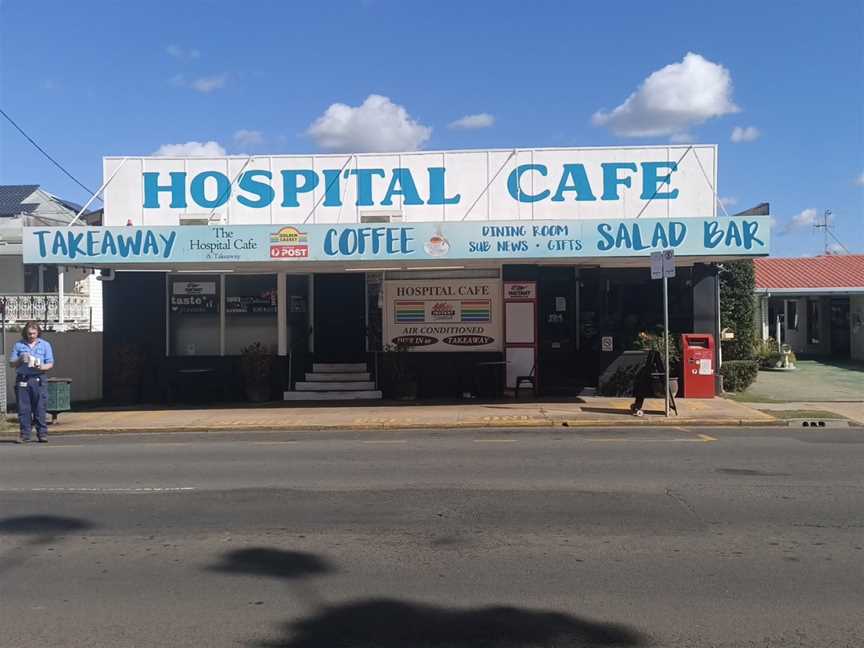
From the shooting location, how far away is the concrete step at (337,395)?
734 inches

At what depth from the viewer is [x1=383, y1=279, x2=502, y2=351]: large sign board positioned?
19.0m

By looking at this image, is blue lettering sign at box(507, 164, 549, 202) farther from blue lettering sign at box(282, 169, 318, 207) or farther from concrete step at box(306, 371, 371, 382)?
concrete step at box(306, 371, 371, 382)

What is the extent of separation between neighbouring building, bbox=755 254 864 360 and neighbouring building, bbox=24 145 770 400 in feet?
36.9

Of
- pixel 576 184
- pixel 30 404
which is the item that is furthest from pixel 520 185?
pixel 30 404

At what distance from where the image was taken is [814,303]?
3139cm

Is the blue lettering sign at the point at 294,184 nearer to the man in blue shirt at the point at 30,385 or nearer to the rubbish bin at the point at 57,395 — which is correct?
Answer: the rubbish bin at the point at 57,395

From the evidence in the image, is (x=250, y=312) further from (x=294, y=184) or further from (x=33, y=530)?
(x=33, y=530)

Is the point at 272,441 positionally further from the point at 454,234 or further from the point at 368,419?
the point at 454,234

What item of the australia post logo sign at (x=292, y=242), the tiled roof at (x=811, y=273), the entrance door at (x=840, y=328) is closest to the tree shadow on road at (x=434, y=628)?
the australia post logo sign at (x=292, y=242)

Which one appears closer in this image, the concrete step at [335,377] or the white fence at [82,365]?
the concrete step at [335,377]

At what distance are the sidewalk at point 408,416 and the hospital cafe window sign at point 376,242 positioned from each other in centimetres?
302

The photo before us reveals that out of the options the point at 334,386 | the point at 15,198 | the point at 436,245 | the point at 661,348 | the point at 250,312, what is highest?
the point at 15,198

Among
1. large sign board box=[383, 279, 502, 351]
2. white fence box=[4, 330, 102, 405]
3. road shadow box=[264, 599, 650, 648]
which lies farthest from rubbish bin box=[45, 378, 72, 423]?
road shadow box=[264, 599, 650, 648]

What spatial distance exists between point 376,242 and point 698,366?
7466 millimetres
